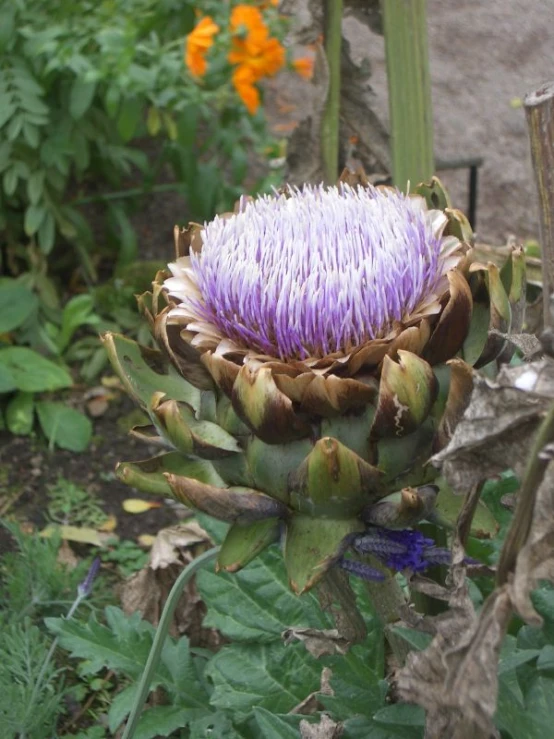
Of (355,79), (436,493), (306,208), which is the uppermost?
(355,79)

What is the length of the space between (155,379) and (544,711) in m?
0.36

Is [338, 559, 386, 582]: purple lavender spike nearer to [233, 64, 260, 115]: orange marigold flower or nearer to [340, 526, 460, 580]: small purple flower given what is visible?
[340, 526, 460, 580]: small purple flower

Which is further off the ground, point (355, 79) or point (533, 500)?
point (355, 79)


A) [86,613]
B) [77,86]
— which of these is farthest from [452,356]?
[77,86]

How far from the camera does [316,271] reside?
0.73 m

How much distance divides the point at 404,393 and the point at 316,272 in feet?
0.37

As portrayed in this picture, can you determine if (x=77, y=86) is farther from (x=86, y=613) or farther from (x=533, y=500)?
(x=533, y=500)

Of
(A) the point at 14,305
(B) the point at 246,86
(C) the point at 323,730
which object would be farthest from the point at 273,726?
(B) the point at 246,86

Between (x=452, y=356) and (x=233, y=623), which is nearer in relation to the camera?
(x=452, y=356)

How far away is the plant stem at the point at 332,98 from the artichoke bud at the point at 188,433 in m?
0.72

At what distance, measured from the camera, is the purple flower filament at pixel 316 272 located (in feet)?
2.34

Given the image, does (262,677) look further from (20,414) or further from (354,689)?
(20,414)

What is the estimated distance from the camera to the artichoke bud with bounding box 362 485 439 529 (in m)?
0.66

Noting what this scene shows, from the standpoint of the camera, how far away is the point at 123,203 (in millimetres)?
2047
